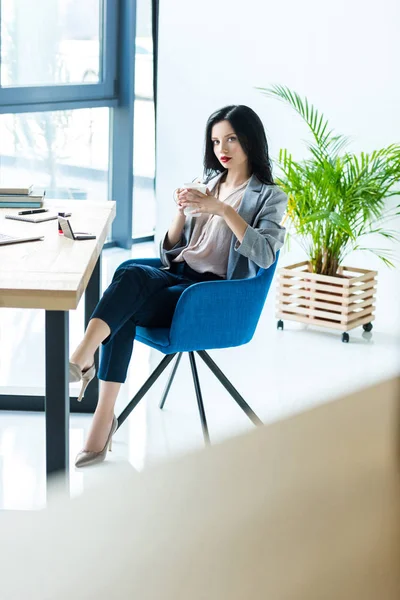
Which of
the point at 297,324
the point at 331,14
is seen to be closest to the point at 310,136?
the point at 331,14

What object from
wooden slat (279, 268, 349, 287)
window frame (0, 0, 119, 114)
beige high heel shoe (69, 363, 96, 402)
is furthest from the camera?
window frame (0, 0, 119, 114)

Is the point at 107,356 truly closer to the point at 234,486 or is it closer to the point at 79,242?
the point at 79,242

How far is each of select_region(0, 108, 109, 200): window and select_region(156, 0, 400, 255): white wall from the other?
746mm

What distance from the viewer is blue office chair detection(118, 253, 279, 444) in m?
2.56

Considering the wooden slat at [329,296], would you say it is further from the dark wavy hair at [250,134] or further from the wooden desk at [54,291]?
the wooden desk at [54,291]

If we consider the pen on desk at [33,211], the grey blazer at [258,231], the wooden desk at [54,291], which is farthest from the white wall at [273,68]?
the wooden desk at [54,291]

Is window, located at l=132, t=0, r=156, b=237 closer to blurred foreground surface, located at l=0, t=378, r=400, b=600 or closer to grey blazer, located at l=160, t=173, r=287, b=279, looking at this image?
grey blazer, located at l=160, t=173, r=287, b=279

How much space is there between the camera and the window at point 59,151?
5082 mm

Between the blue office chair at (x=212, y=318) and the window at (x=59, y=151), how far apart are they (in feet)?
8.96

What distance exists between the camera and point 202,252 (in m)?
2.85

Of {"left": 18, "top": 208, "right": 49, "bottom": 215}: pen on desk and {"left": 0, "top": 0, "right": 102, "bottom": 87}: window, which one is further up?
{"left": 0, "top": 0, "right": 102, "bottom": 87}: window

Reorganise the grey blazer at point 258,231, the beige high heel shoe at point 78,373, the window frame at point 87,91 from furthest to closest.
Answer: the window frame at point 87,91, the grey blazer at point 258,231, the beige high heel shoe at point 78,373

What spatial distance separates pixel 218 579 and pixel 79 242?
2.24 m

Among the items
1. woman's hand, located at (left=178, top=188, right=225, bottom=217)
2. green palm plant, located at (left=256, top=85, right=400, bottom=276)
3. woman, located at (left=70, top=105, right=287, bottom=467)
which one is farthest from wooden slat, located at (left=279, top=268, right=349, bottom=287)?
woman's hand, located at (left=178, top=188, right=225, bottom=217)
